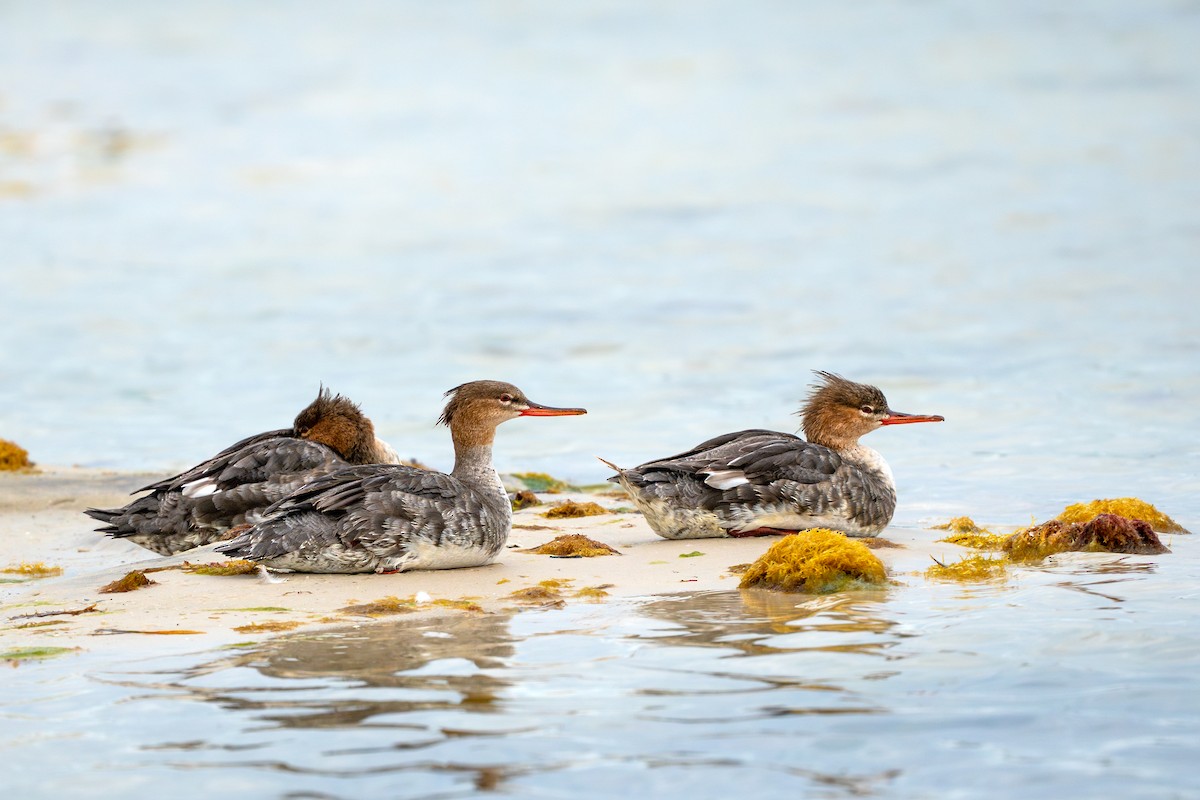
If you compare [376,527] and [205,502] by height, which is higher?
[205,502]

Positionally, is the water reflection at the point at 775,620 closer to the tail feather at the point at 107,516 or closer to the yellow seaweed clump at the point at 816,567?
the yellow seaweed clump at the point at 816,567

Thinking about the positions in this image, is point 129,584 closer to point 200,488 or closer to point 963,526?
point 200,488

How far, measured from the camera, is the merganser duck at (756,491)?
9078 millimetres

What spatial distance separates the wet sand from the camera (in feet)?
22.5

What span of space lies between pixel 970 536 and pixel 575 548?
233 cm

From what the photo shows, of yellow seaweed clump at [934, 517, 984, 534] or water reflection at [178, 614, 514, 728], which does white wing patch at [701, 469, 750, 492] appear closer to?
yellow seaweed clump at [934, 517, 984, 534]

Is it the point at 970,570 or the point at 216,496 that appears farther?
the point at 216,496

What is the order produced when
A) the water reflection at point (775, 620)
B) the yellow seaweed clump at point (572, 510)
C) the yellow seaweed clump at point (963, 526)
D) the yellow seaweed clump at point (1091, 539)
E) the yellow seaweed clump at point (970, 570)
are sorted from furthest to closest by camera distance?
1. the yellow seaweed clump at point (572, 510)
2. the yellow seaweed clump at point (963, 526)
3. the yellow seaweed clump at point (1091, 539)
4. the yellow seaweed clump at point (970, 570)
5. the water reflection at point (775, 620)

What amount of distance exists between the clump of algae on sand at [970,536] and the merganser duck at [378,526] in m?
2.66

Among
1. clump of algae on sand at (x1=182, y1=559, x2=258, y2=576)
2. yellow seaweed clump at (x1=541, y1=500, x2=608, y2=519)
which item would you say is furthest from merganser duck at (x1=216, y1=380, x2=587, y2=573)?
yellow seaweed clump at (x1=541, y1=500, x2=608, y2=519)

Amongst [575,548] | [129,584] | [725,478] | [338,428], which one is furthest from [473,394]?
[129,584]

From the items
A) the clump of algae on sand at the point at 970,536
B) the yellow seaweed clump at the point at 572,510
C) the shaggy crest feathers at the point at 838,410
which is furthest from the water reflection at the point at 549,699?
the shaggy crest feathers at the point at 838,410

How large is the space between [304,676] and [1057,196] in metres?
23.2

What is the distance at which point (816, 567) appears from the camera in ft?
24.3
